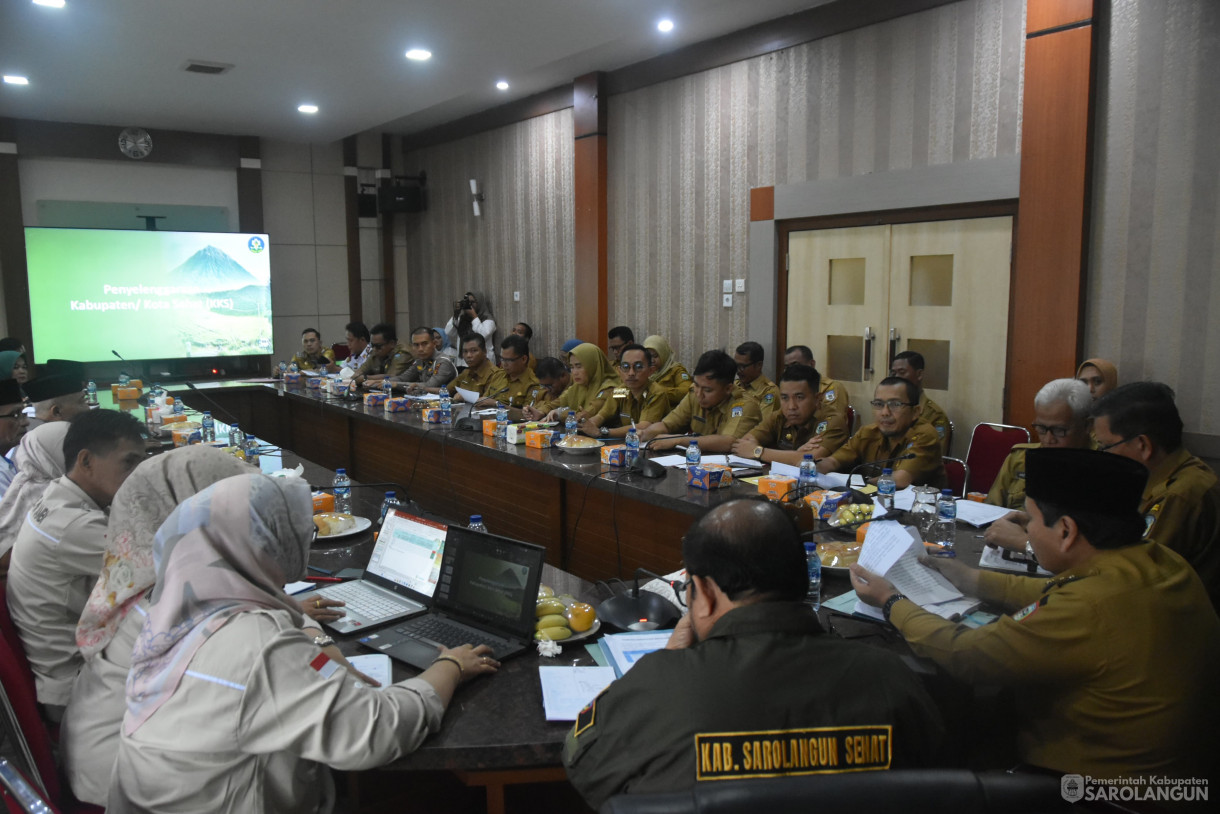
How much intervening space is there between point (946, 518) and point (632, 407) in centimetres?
275

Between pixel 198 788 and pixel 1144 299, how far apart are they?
4305 millimetres

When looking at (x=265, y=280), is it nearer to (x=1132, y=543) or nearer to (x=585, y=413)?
(x=585, y=413)

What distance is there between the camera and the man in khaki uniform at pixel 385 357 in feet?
23.6

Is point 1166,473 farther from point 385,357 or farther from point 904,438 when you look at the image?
point 385,357

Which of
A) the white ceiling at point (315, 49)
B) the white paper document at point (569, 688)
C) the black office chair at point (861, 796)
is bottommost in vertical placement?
the white paper document at point (569, 688)

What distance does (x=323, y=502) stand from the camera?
2762 mm

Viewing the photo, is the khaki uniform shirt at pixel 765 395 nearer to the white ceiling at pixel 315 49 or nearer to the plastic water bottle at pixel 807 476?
the plastic water bottle at pixel 807 476

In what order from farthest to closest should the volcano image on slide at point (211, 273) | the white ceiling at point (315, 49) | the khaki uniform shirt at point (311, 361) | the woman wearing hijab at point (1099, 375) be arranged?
the volcano image on slide at point (211, 273) → the khaki uniform shirt at point (311, 361) → the white ceiling at point (315, 49) → the woman wearing hijab at point (1099, 375)

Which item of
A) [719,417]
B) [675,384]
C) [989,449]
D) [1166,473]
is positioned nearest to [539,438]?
[719,417]

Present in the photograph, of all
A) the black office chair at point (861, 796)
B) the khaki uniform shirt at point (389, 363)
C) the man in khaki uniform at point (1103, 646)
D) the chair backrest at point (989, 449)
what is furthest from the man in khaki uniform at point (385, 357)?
the black office chair at point (861, 796)

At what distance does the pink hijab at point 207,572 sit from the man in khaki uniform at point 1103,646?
1215mm

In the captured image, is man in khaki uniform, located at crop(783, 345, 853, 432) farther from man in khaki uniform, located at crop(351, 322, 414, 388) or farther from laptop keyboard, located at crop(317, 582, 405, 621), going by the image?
man in khaki uniform, located at crop(351, 322, 414, 388)

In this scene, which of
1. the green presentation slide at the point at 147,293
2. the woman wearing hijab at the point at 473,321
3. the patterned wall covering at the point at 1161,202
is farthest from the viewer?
the woman wearing hijab at the point at 473,321

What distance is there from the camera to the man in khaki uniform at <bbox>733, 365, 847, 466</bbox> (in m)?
3.56
